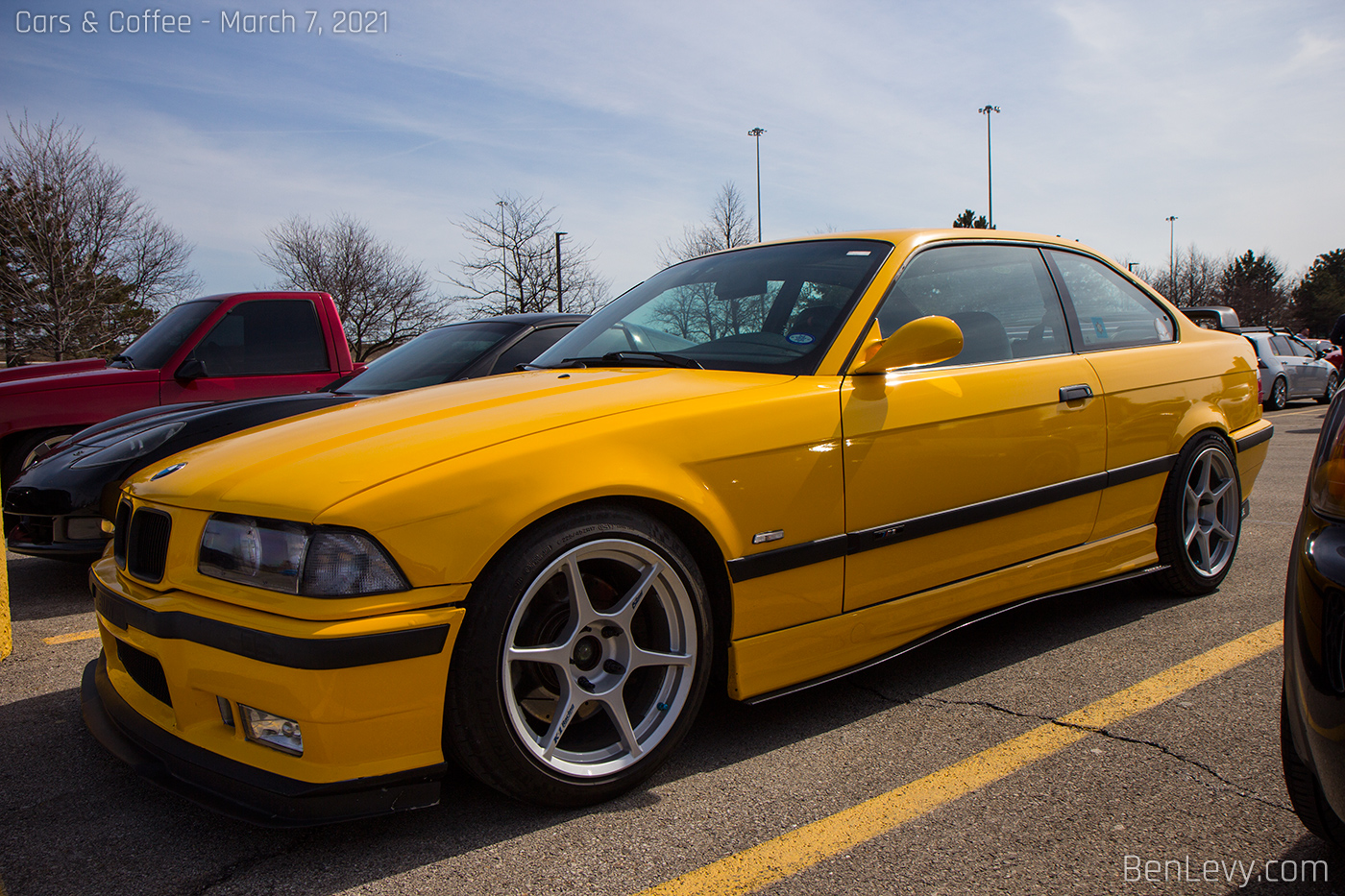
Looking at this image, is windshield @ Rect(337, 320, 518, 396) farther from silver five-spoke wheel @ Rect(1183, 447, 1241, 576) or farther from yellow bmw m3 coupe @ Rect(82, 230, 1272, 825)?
silver five-spoke wheel @ Rect(1183, 447, 1241, 576)

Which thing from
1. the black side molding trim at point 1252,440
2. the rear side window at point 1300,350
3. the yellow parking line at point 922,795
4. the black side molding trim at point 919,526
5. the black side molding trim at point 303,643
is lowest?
the yellow parking line at point 922,795

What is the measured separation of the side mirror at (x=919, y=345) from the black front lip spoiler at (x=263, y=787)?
5.22 feet

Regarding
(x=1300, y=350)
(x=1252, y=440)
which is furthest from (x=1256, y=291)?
(x=1252, y=440)

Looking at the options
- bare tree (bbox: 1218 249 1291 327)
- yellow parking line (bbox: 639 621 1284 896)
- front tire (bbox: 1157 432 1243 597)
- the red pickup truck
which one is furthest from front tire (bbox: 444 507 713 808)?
bare tree (bbox: 1218 249 1291 327)

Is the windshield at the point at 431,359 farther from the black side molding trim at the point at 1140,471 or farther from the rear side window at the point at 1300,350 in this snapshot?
the rear side window at the point at 1300,350

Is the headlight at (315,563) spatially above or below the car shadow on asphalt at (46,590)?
above

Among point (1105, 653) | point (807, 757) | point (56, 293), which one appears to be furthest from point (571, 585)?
point (56, 293)

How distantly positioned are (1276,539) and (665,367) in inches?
155

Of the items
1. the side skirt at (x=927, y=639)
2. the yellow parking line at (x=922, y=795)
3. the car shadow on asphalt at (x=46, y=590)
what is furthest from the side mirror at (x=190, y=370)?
the yellow parking line at (x=922, y=795)

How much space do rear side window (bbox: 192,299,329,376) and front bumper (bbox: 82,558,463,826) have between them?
4.74 m

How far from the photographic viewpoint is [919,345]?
2514 mm

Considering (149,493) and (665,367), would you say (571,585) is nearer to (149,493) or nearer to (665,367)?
(665,367)

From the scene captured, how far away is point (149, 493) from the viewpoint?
2219 mm

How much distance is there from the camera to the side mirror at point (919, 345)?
2500mm
